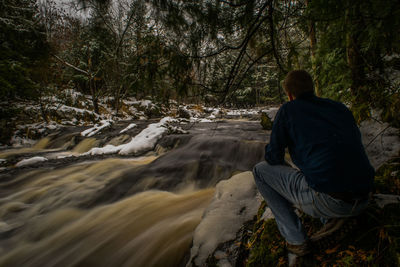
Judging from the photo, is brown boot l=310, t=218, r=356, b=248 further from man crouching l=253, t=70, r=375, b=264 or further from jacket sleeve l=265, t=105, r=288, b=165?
jacket sleeve l=265, t=105, r=288, b=165

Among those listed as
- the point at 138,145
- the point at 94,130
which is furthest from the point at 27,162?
the point at 138,145

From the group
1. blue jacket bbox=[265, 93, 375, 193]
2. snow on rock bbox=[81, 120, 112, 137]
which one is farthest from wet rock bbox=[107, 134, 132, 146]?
blue jacket bbox=[265, 93, 375, 193]

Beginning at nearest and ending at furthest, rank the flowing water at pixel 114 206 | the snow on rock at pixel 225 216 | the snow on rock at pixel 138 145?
the snow on rock at pixel 225 216 < the flowing water at pixel 114 206 < the snow on rock at pixel 138 145

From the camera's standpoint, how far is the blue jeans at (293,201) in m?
1.27

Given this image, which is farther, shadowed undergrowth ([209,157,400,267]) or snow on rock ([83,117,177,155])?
snow on rock ([83,117,177,155])

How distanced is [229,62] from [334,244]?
2.60 m

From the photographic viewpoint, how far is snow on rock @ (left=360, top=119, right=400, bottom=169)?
2.61m

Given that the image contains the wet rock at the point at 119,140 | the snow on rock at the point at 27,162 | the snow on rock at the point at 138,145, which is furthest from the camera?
the wet rock at the point at 119,140

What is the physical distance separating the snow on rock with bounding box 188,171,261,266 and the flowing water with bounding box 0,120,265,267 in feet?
1.38

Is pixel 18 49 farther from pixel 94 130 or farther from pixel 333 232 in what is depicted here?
pixel 333 232

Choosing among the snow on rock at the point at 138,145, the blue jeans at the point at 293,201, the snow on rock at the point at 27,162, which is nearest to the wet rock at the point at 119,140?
the snow on rock at the point at 138,145

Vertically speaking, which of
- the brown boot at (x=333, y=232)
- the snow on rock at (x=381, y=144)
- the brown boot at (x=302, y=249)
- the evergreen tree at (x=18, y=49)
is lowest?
the brown boot at (x=302, y=249)

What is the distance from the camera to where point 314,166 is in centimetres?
132

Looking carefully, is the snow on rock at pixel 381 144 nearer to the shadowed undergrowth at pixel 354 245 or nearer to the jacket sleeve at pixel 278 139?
the shadowed undergrowth at pixel 354 245
